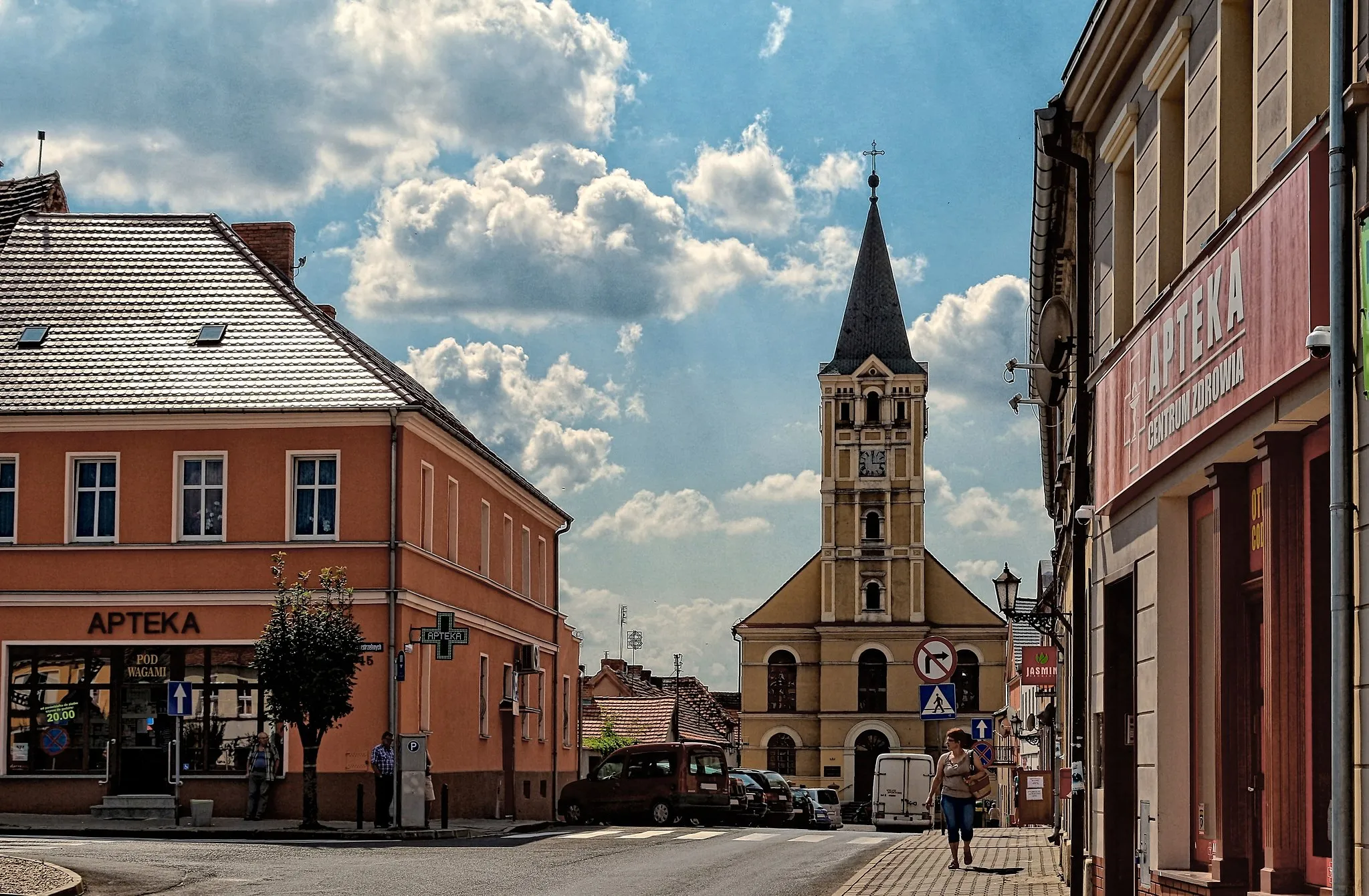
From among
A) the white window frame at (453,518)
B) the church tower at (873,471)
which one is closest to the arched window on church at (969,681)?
the church tower at (873,471)

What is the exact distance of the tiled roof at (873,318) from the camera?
352 ft

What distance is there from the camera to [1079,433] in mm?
18469

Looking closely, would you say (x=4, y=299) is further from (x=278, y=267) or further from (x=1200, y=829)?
(x=1200, y=829)

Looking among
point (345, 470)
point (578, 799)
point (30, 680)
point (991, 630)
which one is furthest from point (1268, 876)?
point (991, 630)

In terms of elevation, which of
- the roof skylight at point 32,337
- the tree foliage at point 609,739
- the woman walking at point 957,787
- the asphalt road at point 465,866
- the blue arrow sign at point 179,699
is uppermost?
the roof skylight at point 32,337

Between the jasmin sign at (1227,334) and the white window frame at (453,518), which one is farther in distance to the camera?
the white window frame at (453,518)

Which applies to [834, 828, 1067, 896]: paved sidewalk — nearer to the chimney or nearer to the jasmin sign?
the jasmin sign

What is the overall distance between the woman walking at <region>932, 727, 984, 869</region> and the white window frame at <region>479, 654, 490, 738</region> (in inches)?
739

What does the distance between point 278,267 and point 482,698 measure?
36.2 feet

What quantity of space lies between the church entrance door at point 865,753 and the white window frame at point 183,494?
224 ft

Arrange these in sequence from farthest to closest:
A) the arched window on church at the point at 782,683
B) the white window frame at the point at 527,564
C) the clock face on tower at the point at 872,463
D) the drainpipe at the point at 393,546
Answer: the clock face on tower at the point at 872,463 → the arched window on church at the point at 782,683 → the white window frame at the point at 527,564 → the drainpipe at the point at 393,546

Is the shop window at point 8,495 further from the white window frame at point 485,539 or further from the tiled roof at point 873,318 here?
the tiled roof at point 873,318

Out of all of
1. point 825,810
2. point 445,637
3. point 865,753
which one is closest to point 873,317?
point 865,753

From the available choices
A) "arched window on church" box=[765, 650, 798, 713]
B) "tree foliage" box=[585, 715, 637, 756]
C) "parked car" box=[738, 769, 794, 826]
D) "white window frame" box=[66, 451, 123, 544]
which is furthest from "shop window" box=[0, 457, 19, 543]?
"arched window on church" box=[765, 650, 798, 713]
